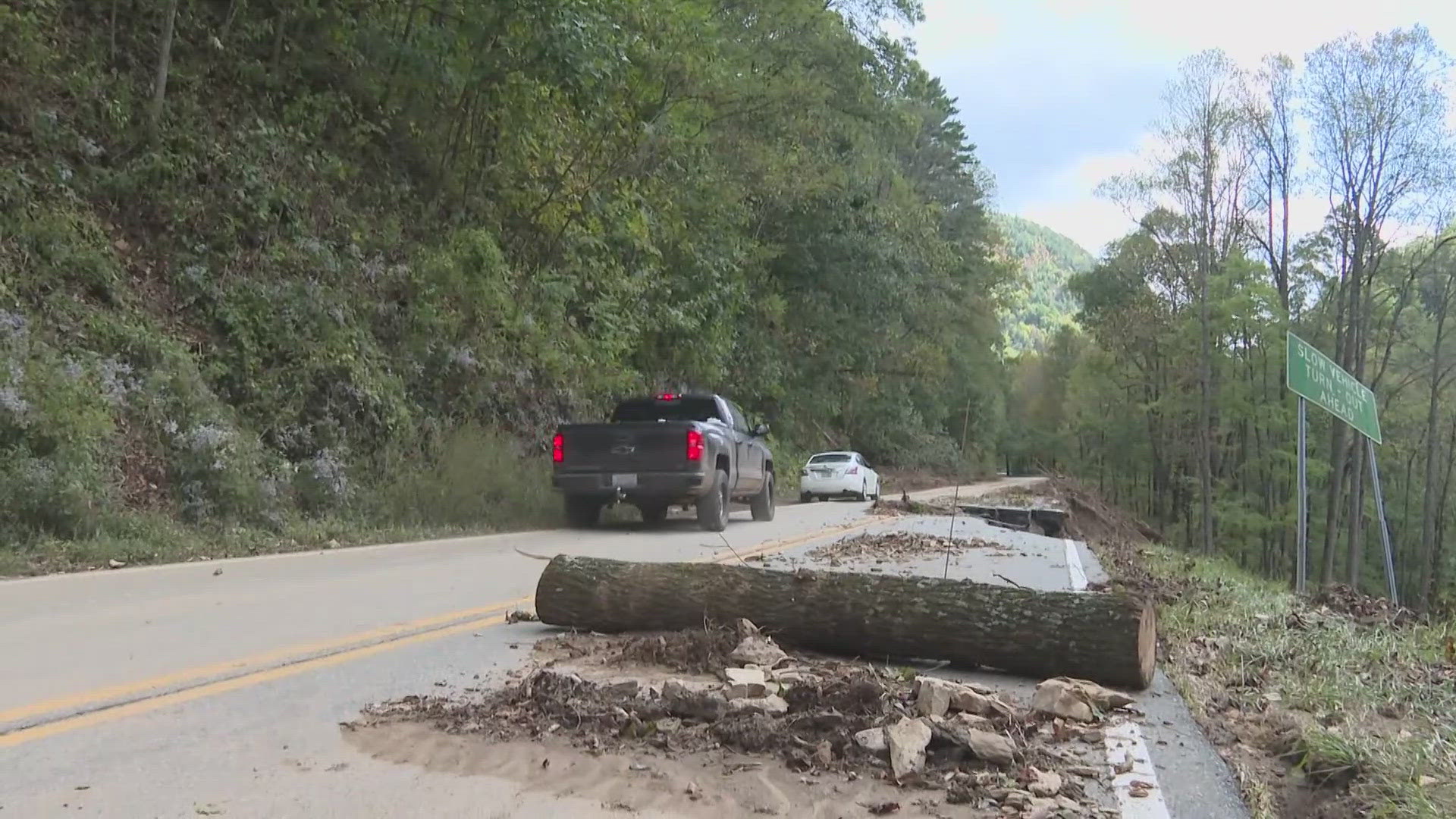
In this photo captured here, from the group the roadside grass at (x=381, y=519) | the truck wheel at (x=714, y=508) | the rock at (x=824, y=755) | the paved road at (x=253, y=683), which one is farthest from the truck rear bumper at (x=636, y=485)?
the rock at (x=824, y=755)

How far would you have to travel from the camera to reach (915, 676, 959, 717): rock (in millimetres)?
4402

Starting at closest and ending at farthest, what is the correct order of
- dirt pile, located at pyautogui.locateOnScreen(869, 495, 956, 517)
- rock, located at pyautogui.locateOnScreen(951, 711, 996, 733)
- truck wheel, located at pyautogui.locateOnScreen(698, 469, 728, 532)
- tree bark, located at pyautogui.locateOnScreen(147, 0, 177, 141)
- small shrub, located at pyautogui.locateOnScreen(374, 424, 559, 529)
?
rock, located at pyautogui.locateOnScreen(951, 711, 996, 733), small shrub, located at pyautogui.locateOnScreen(374, 424, 559, 529), tree bark, located at pyautogui.locateOnScreen(147, 0, 177, 141), truck wheel, located at pyautogui.locateOnScreen(698, 469, 728, 532), dirt pile, located at pyautogui.locateOnScreen(869, 495, 956, 517)

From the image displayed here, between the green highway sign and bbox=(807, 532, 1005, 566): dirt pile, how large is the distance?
3893mm

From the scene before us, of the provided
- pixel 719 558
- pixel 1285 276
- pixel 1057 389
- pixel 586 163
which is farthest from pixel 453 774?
pixel 1057 389

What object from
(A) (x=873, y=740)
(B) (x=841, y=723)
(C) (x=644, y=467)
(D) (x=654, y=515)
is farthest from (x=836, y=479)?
(A) (x=873, y=740)

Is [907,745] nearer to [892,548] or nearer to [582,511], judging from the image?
[892,548]

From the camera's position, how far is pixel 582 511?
15.4m

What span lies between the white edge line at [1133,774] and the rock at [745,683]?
147 centimetres

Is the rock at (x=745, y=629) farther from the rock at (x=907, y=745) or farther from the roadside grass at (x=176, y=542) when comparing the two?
the roadside grass at (x=176, y=542)

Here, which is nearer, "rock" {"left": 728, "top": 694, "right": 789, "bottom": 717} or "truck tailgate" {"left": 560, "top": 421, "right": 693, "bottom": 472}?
"rock" {"left": 728, "top": 694, "right": 789, "bottom": 717}

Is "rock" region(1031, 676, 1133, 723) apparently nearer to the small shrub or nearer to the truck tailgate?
the truck tailgate

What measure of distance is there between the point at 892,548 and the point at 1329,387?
5160 millimetres

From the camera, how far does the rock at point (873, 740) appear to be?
13.0 feet

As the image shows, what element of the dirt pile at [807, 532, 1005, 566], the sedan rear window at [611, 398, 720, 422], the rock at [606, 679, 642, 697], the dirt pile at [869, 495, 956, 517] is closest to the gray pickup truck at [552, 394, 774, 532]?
the sedan rear window at [611, 398, 720, 422]
